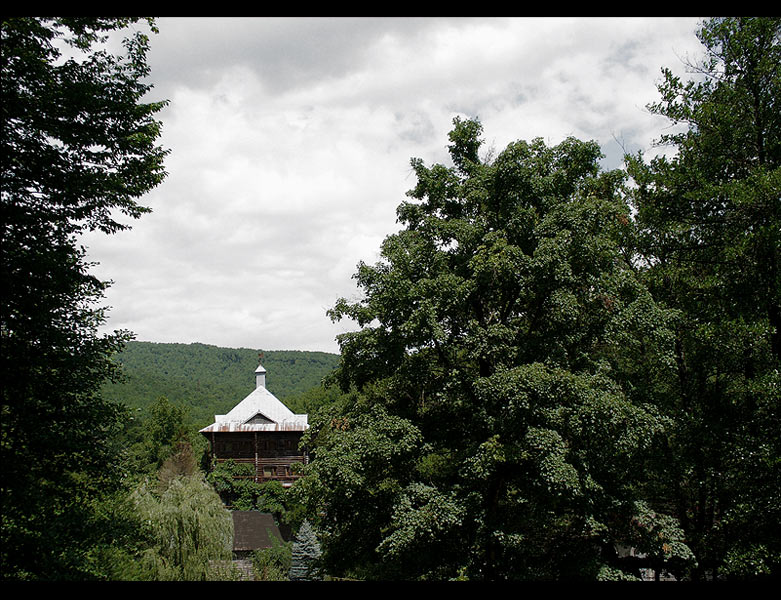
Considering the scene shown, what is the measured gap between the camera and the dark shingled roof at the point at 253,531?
30.4m

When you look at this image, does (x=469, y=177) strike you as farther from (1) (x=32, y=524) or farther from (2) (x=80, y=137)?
(1) (x=32, y=524)

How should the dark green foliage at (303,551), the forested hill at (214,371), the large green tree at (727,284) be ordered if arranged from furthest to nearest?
1. the forested hill at (214,371)
2. the dark green foliage at (303,551)
3. the large green tree at (727,284)

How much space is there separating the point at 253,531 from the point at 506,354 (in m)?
26.4

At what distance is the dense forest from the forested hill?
235 ft

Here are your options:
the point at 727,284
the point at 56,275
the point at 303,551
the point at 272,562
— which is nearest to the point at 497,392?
the point at 727,284

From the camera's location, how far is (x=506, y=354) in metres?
11.1

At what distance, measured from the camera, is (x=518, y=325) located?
1210cm

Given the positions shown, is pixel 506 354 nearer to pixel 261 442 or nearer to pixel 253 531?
pixel 253 531

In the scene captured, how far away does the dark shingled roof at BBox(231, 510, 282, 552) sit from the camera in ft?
99.9

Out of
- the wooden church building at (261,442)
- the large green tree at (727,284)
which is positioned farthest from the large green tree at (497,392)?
the wooden church building at (261,442)

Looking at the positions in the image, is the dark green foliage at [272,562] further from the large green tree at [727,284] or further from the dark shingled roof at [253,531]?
the large green tree at [727,284]

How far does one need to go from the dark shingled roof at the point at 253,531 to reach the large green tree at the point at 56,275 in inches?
965

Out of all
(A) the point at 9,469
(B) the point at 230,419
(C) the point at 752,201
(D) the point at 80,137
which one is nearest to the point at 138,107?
(D) the point at 80,137

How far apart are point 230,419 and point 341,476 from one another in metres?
36.4
